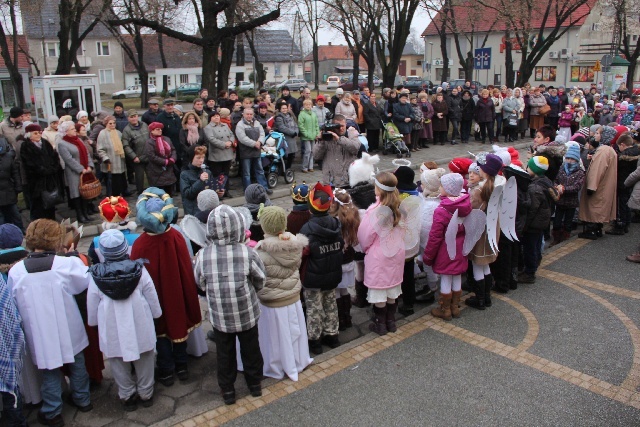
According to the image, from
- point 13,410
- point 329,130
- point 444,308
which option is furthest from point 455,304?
point 329,130

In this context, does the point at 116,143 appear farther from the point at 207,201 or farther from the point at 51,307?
the point at 51,307

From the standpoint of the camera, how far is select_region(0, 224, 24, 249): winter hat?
182 inches

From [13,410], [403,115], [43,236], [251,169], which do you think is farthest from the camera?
[403,115]

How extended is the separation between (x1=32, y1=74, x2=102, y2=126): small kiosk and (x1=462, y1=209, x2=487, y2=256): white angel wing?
11654 millimetres

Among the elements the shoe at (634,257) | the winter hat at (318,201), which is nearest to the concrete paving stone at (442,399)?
the winter hat at (318,201)

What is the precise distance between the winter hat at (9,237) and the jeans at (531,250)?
19.3 feet

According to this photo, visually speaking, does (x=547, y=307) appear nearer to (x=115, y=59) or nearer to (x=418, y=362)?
(x=418, y=362)

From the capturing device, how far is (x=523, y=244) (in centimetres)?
759

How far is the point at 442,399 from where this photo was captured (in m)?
4.83

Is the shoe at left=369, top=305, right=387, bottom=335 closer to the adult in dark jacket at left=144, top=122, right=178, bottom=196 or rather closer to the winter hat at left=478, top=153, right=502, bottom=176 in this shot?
the winter hat at left=478, top=153, right=502, bottom=176

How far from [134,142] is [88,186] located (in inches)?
54.8

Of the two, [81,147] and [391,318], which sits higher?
[81,147]

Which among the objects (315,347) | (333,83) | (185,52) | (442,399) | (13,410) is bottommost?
(442,399)

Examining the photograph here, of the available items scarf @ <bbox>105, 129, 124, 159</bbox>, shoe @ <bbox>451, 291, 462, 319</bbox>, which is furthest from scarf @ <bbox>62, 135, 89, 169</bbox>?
shoe @ <bbox>451, 291, 462, 319</bbox>
